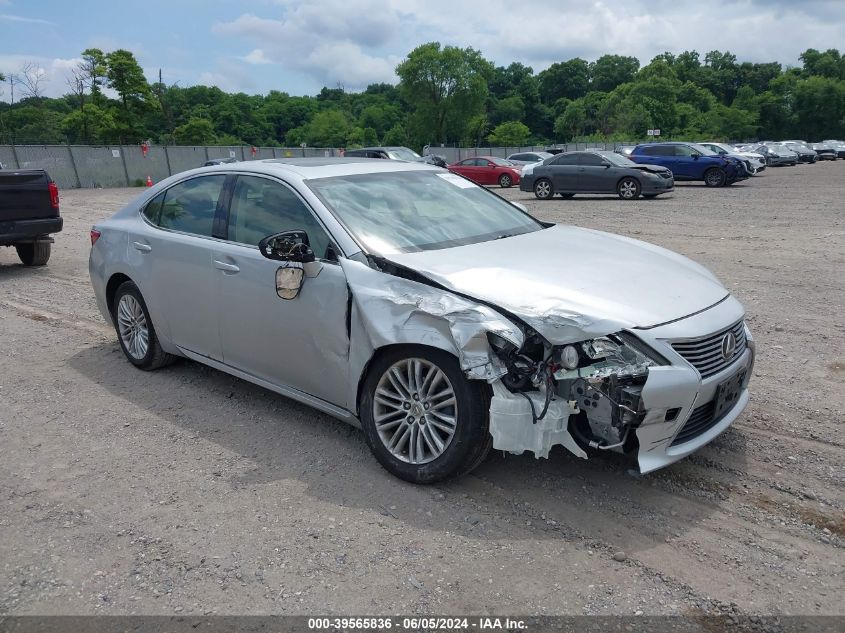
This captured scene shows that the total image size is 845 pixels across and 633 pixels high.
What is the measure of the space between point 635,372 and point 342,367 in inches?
63.3

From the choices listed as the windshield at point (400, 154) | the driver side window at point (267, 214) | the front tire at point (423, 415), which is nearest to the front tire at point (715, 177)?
the windshield at point (400, 154)

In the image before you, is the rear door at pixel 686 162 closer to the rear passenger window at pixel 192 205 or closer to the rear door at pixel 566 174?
the rear door at pixel 566 174

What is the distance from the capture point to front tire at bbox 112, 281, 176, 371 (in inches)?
216

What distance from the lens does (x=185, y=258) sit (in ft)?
16.0

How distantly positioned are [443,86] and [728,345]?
87696mm

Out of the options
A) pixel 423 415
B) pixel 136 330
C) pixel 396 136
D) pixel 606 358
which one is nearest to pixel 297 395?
pixel 423 415

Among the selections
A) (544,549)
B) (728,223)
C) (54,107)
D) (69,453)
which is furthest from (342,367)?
(54,107)

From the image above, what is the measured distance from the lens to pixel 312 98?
123m

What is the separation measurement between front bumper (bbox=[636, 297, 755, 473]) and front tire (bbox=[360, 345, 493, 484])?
2.50ft

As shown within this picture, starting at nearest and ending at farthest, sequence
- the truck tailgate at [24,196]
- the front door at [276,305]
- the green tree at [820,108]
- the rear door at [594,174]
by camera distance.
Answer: the front door at [276,305]
the truck tailgate at [24,196]
the rear door at [594,174]
the green tree at [820,108]

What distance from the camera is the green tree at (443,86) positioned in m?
84.6

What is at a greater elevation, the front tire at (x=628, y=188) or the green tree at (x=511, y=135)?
the green tree at (x=511, y=135)

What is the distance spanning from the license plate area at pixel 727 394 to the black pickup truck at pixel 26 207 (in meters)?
9.85

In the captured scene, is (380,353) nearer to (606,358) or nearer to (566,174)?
(606,358)
